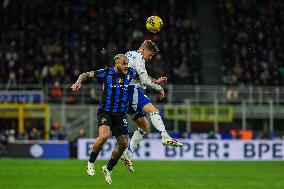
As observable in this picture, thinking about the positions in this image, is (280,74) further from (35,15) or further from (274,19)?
(35,15)

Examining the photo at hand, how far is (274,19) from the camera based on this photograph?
3756cm

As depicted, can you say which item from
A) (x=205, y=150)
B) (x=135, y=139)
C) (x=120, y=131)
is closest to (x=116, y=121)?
(x=120, y=131)

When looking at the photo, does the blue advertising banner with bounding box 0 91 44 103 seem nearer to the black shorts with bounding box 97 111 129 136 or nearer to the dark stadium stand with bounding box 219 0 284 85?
the dark stadium stand with bounding box 219 0 284 85

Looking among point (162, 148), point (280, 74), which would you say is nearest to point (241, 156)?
point (162, 148)

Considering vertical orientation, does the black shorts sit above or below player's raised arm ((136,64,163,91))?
below

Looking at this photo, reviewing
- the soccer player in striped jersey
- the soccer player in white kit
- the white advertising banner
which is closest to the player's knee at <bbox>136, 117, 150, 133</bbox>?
the soccer player in white kit

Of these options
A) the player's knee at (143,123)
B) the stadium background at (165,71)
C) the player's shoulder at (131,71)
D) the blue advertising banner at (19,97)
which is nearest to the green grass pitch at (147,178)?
the player's knee at (143,123)

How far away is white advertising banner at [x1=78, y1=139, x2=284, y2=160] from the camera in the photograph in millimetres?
28422

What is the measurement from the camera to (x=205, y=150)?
28562mm

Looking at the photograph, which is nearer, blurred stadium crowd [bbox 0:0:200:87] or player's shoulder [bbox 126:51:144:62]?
player's shoulder [bbox 126:51:144:62]

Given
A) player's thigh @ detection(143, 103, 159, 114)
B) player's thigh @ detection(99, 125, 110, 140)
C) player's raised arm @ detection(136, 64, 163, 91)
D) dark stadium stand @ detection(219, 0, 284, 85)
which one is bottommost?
player's thigh @ detection(99, 125, 110, 140)

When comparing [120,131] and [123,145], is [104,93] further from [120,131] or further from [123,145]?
[123,145]

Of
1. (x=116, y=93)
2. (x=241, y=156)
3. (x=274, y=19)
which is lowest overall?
(x=241, y=156)

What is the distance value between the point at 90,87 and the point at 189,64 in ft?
16.1
